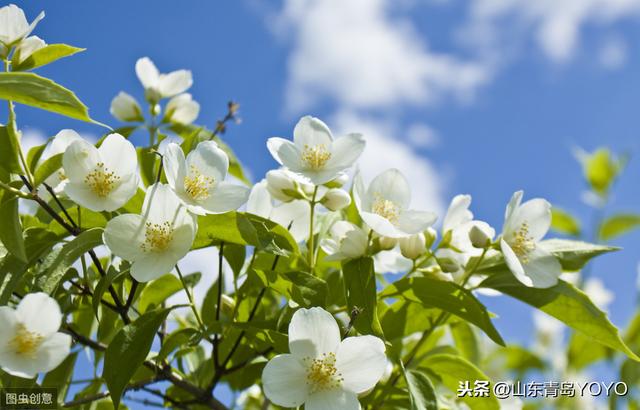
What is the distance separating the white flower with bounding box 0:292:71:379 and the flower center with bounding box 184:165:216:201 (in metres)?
0.27

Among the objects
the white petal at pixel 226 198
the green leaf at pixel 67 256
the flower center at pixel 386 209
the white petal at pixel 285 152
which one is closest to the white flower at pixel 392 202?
the flower center at pixel 386 209

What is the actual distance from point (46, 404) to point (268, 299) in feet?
1.67

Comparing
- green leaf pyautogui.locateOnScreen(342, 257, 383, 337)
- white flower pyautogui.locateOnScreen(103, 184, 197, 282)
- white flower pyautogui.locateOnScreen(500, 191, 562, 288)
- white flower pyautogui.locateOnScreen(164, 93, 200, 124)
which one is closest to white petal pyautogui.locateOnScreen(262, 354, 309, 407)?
green leaf pyautogui.locateOnScreen(342, 257, 383, 337)

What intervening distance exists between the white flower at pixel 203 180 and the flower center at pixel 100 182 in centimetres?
9

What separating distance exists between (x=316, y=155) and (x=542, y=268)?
46 cm

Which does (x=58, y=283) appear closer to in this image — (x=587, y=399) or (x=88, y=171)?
(x=88, y=171)

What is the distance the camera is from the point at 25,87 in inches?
42.3

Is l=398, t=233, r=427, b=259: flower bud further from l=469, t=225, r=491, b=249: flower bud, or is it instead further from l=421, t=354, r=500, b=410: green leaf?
l=421, t=354, r=500, b=410: green leaf

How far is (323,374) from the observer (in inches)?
41.8

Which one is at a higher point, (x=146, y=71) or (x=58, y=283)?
(x=146, y=71)

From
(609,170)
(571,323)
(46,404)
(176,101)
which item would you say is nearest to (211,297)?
(46,404)

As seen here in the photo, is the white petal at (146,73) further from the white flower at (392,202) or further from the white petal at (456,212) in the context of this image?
the white petal at (456,212)

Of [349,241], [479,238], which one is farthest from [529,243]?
[349,241]

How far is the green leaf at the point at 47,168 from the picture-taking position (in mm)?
1126
